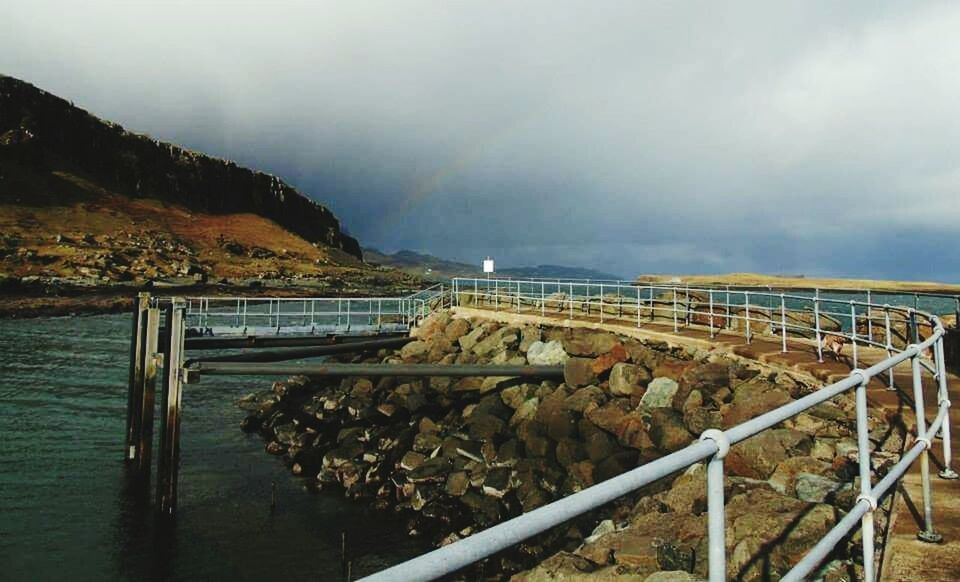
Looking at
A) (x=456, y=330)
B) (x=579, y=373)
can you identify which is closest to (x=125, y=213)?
(x=456, y=330)

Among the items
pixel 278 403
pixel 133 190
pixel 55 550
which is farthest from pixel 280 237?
pixel 55 550

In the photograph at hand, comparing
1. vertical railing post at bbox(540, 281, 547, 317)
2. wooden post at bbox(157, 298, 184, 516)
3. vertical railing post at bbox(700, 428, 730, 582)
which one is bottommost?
wooden post at bbox(157, 298, 184, 516)

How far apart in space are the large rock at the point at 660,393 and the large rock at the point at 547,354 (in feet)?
12.1

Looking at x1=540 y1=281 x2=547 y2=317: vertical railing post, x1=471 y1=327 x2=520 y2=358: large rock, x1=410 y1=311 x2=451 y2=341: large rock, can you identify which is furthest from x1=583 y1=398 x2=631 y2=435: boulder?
x1=410 y1=311 x2=451 y2=341: large rock

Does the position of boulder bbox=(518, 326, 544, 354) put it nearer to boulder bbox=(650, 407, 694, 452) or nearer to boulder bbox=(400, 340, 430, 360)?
boulder bbox=(400, 340, 430, 360)

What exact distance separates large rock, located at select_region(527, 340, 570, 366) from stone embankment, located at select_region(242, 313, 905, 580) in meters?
0.04

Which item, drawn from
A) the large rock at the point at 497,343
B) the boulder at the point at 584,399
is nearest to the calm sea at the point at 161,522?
the boulder at the point at 584,399

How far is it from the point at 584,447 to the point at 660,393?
1.99 meters

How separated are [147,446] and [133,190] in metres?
110

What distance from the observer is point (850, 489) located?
6.61 metres

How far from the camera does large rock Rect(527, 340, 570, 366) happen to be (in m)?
16.6

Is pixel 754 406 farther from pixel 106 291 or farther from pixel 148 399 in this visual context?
pixel 106 291

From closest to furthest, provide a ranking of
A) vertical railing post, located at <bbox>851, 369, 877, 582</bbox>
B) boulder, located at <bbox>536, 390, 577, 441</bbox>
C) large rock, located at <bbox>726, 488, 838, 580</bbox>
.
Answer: vertical railing post, located at <bbox>851, 369, 877, 582</bbox>, large rock, located at <bbox>726, 488, 838, 580</bbox>, boulder, located at <bbox>536, 390, 577, 441</bbox>

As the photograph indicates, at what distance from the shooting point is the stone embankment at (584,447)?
252 inches
